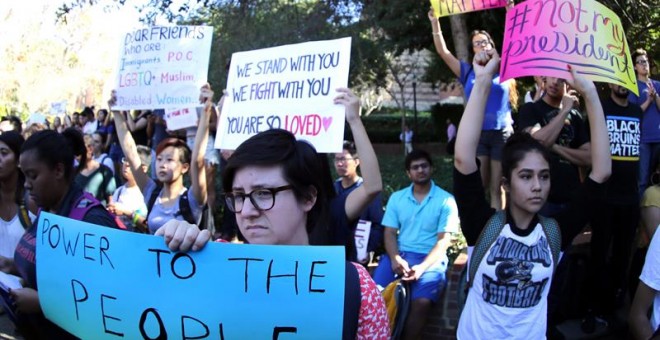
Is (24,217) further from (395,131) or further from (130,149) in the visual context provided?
(395,131)

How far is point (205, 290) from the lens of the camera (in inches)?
79.4

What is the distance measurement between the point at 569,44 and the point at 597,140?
2.52 ft

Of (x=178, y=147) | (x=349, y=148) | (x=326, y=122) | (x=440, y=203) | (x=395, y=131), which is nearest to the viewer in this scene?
(x=326, y=122)

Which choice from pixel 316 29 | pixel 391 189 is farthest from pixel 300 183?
pixel 316 29

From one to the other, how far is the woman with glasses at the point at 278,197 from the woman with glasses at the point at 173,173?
8.62 ft

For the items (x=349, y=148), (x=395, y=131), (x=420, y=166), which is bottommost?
(x=420, y=166)

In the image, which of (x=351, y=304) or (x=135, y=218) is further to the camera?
(x=135, y=218)

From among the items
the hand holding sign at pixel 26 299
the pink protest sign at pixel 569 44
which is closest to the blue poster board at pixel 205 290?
the hand holding sign at pixel 26 299

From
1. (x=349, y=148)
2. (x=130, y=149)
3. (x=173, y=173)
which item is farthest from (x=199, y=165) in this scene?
(x=349, y=148)

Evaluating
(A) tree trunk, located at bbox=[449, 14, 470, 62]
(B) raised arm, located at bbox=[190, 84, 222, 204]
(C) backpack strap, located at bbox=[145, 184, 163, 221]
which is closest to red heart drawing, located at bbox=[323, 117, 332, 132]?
(B) raised arm, located at bbox=[190, 84, 222, 204]

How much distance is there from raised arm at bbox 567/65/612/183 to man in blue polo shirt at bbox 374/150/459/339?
2.28 meters

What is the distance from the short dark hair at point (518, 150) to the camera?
3445mm

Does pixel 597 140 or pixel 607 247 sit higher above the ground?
pixel 597 140

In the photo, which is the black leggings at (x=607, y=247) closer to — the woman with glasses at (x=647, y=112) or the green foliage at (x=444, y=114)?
the woman with glasses at (x=647, y=112)
